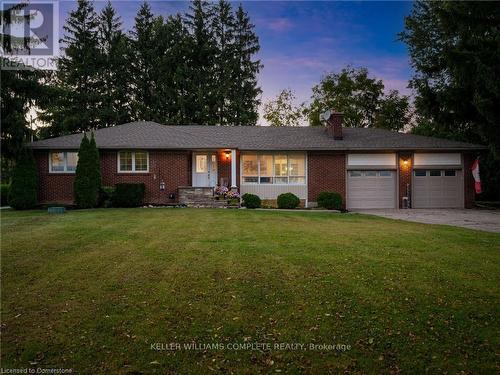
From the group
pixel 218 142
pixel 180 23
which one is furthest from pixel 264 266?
pixel 180 23

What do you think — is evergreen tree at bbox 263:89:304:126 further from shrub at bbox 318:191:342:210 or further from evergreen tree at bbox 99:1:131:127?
shrub at bbox 318:191:342:210

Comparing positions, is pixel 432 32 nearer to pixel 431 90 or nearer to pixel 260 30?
pixel 431 90

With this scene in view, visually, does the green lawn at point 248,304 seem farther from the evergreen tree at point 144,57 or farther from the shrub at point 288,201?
the evergreen tree at point 144,57

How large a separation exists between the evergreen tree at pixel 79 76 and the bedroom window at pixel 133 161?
16.7 meters

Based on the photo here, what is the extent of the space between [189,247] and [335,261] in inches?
124

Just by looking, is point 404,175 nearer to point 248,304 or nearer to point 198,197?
point 198,197

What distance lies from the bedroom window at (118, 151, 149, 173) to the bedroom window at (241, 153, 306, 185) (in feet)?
18.1

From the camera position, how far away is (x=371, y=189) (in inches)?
772

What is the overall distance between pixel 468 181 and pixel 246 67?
25007 millimetres

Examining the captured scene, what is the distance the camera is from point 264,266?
6004 mm

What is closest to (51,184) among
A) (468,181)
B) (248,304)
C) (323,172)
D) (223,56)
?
(323,172)

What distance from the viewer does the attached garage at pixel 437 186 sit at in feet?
64.2

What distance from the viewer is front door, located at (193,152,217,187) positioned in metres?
19.6

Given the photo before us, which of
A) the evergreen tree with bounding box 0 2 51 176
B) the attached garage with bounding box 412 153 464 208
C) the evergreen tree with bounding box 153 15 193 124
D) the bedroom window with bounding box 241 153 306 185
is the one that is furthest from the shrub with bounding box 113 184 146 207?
the evergreen tree with bounding box 153 15 193 124
